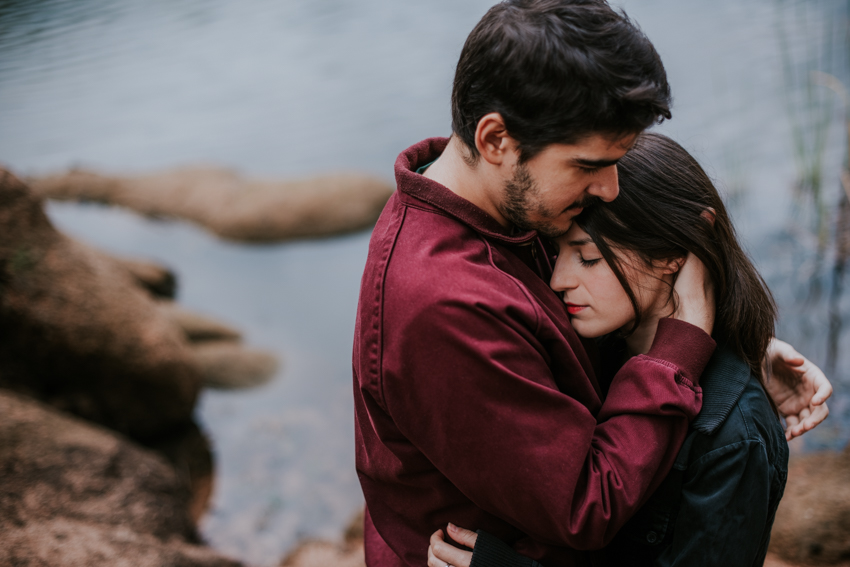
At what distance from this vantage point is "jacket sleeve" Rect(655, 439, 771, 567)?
1.35 m

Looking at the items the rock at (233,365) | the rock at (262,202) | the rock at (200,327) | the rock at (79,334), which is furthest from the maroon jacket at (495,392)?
the rock at (262,202)

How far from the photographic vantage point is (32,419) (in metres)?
2.63

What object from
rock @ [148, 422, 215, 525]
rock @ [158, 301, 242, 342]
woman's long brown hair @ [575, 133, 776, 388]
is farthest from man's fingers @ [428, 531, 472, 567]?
rock @ [158, 301, 242, 342]

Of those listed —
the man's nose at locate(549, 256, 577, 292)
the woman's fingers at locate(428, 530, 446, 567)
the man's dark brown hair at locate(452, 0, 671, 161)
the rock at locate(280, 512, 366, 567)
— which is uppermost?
the man's dark brown hair at locate(452, 0, 671, 161)

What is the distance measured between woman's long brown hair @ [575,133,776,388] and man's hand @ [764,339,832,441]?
0.68 ft

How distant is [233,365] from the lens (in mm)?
5344

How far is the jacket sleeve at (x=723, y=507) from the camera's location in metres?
1.35

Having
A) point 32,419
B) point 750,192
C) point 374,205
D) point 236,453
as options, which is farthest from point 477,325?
point 374,205

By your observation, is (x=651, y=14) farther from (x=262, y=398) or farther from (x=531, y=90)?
(x=531, y=90)

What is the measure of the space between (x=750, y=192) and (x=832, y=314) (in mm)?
1930

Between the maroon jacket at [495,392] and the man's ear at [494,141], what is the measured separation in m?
0.12

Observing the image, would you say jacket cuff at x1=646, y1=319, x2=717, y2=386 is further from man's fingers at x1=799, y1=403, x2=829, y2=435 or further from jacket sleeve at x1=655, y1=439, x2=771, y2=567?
man's fingers at x1=799, y1=403, x2=829, y2=435

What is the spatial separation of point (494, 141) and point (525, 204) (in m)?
0.15

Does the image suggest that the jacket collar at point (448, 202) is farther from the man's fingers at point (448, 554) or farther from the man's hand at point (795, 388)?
the man's hand at point (795, 388)
